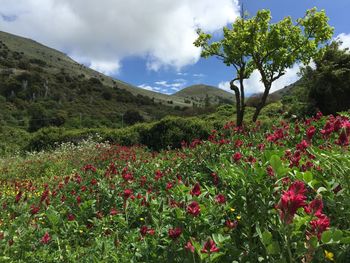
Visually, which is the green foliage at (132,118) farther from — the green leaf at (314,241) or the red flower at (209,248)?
the green leaf at (314,241)

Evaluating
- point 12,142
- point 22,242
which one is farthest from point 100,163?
point 12,142

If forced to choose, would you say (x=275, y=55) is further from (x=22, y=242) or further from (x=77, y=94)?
(x=77, y=94)

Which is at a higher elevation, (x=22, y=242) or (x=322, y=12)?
(x=322, y=12)

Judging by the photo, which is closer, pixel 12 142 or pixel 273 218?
pixel 273 218

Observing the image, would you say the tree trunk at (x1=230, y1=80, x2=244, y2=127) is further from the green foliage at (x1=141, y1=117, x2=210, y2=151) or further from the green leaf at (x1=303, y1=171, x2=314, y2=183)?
the green leaf at (x1=303, y1=171, x2=314, y2=183)

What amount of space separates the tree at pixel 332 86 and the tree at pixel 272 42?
0.97 m

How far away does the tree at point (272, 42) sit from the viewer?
18.3 meters

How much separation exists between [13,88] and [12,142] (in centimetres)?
2795

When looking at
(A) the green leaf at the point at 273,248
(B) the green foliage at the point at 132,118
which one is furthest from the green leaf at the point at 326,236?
(B) the green foliage at the point at 132,118

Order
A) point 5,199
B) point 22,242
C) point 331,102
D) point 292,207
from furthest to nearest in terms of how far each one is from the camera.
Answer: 1. point 331,102
2. point 5,199
3. point 22,242
4. point 292,207

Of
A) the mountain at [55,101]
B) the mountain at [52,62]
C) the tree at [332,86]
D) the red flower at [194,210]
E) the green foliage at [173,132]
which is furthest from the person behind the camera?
the mountain at [52,62]

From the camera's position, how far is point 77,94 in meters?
55.9

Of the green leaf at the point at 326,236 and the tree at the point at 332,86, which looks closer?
the green leaf at the point at 326,236

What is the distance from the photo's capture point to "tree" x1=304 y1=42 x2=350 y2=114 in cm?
1814
